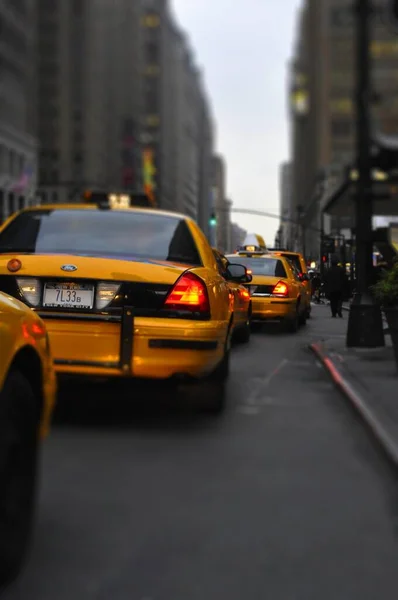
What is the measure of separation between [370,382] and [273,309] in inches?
337

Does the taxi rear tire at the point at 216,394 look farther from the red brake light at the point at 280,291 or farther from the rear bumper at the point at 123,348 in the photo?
the red brake light at the point at 280,291

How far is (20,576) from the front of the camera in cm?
376

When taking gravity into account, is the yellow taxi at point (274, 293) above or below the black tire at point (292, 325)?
above

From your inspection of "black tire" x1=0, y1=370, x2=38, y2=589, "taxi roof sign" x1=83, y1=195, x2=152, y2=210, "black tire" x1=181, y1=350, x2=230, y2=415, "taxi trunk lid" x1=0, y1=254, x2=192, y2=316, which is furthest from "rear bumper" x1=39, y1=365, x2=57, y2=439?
"taxi roof sign" x1=83, y1=195, x2=152, y2=210

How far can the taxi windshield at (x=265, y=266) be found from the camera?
18.8 m

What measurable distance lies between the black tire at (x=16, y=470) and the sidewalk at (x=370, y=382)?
263cm

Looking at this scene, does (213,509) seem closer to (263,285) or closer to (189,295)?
(189,295)

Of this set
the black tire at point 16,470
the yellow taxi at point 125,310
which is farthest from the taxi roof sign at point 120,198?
the black tire at point 16,470

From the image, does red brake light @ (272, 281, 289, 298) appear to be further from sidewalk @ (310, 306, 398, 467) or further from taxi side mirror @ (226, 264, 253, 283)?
taxi side mirror @ (226, 264, 253, 283)

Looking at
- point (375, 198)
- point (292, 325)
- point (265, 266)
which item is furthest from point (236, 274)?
point (265, 266)

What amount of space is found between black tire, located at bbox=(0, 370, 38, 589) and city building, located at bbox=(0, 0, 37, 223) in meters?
78.8

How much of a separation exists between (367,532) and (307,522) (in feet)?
1.06

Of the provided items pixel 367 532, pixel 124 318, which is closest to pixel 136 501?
pixel 367 532

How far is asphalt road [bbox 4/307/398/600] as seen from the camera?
12.3 feet
